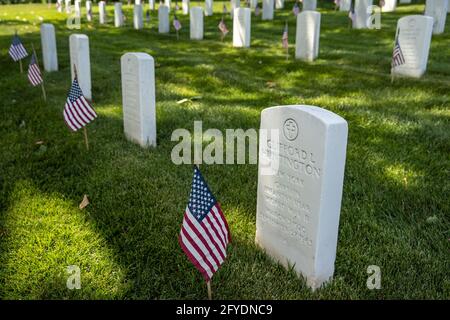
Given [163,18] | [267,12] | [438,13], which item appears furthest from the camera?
[267,12]

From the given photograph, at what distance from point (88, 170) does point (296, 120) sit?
9.54 ft

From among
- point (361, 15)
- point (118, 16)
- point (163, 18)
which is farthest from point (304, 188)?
point (118, 16)

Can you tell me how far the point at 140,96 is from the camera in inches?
221

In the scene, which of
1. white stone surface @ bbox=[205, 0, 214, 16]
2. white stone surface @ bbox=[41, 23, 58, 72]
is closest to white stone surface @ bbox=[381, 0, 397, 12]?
white stone surface @ bbox=[205, 0, 214, 16]

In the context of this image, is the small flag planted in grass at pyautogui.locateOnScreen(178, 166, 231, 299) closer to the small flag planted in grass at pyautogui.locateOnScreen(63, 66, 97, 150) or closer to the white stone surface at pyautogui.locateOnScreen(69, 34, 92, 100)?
the small flag planted in grass at pyautogui.locateOnScreen(63, 66, 97, 150)

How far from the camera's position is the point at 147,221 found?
12.7ft

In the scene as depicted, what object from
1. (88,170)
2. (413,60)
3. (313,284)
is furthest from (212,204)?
(413,60)

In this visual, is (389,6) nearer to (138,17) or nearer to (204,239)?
(138,17)

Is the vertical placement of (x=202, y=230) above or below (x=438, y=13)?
below

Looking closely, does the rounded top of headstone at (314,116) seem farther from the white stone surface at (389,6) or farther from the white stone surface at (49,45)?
the white stone surface at (389,6)

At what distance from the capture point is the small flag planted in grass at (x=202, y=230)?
272 centimetres

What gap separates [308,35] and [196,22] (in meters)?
5.88
